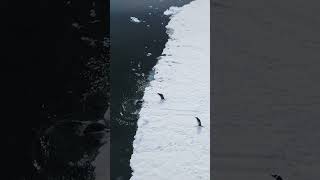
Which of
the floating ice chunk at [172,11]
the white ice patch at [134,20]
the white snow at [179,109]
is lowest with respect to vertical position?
the white snow at [179,109]

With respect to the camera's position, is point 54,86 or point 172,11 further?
point 172,11

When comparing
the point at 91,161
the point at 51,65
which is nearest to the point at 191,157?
the point at 91,161
